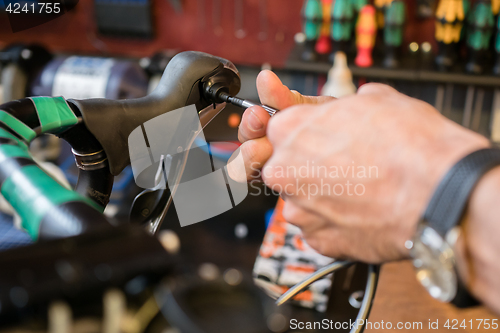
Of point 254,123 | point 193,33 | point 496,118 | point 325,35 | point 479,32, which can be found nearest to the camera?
point 254,123

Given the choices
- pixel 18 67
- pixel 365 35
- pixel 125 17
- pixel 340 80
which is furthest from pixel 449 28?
pixel 18 67

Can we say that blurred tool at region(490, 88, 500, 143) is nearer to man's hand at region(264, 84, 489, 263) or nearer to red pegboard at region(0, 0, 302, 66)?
red pegboard at region(0, 0, 302, 66)

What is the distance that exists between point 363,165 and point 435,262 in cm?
9

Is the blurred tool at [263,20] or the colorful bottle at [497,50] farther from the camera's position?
the blurred tool at [263,20]

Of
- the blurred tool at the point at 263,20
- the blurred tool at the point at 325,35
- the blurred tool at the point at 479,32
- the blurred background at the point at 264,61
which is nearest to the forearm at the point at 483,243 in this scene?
the blurred background at the point at 264,61

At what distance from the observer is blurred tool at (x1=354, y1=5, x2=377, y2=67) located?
1.20 m

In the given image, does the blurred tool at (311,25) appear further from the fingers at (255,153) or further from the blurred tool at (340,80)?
the fingers at (255,153)

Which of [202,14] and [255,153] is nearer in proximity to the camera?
[255,153]

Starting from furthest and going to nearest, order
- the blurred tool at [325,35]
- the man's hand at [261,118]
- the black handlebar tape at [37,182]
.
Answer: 1. the blurred tool at [325,35]
2. the man's hand at [261,118]
3. the black handlebar tape at [37,182]

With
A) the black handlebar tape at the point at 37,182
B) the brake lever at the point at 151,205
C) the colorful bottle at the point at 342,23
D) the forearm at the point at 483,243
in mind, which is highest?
the colorful bottle at the point at 342,23

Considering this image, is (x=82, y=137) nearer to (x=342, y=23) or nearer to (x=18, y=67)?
(x=342, y=23)

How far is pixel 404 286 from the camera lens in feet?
2.19

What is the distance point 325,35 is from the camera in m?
1.32

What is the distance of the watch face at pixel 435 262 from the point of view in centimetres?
30
